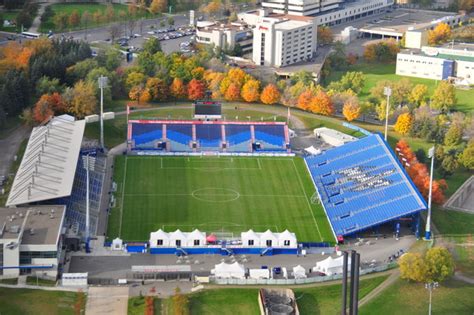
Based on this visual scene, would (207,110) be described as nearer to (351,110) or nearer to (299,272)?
(351,110)

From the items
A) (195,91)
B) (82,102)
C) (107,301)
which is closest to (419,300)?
(107,301)

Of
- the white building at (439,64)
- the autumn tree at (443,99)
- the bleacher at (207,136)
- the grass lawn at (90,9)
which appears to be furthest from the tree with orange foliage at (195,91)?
the grass lawn at (90,9)

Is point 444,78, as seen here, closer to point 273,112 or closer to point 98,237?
point 273,112

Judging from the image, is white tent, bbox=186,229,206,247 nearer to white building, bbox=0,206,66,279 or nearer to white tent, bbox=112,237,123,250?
white tent, bbox=112,237,123,250

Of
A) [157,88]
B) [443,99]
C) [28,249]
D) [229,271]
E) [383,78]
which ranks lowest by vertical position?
[229,271]

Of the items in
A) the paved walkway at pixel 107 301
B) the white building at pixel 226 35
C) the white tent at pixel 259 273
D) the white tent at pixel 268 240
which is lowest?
the paved walkway at pixel 107 301

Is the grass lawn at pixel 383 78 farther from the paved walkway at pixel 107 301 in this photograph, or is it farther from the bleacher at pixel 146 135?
the paved walkway at pixel 107 301
